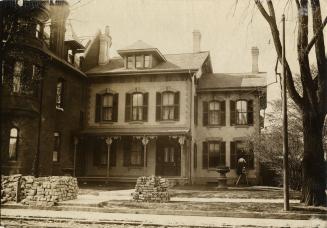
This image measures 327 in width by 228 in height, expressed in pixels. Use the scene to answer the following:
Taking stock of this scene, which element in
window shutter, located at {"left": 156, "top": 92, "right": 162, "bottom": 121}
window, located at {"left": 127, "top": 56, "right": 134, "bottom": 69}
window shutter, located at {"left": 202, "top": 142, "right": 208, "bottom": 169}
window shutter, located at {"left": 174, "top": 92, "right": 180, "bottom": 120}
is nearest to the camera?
window shutter, located at {"left": 174, "top": 92, "right": 180, "bottom": 120}

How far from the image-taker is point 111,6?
11672mm

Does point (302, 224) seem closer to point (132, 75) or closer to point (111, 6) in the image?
point (111, 6)

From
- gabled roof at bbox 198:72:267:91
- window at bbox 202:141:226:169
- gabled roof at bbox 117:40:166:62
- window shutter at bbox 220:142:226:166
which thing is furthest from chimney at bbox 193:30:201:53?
window shutter at bbox 220:142:226:166

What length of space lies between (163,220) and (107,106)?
17.0 m

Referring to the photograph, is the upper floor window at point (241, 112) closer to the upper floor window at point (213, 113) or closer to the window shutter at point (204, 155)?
the upper floor window at point (213, 113)

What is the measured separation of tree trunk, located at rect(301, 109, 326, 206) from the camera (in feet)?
40.8

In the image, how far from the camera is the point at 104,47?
93.5 feet

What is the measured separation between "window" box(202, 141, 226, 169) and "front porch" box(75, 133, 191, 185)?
78.8 inches

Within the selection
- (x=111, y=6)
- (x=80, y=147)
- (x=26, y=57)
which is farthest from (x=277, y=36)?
(x=80, y=147)

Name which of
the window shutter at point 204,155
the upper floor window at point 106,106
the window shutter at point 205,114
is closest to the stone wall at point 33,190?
the upper floor window at point 106,106

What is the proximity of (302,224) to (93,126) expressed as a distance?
18.4 metres

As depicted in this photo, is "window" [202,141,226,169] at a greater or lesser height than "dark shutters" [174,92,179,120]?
lesser

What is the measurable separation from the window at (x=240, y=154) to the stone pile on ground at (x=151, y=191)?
11.8 metres

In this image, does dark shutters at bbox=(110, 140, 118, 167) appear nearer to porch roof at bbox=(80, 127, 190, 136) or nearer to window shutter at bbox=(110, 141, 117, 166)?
window shutter at bbox=(110, 141, 117, 166)
